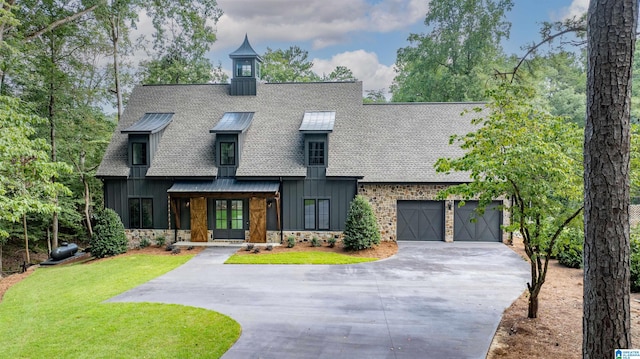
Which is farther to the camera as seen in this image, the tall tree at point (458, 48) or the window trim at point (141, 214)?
the tall tree at point (458, 48)

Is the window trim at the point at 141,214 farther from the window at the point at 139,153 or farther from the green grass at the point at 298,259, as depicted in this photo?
the green grass at the point at 298,259

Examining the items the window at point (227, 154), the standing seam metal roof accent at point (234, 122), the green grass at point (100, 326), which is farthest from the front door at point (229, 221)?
the green grass at point (100, 326)

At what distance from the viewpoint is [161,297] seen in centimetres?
970

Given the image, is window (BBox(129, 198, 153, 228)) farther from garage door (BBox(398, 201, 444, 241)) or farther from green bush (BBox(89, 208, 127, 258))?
garage door (BBox(398, 201, 444, 241))

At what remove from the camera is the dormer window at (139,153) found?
1698 centimetres

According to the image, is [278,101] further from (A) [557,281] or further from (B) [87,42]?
(A) [557,281]

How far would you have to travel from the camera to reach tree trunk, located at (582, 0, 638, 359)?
14.0ft

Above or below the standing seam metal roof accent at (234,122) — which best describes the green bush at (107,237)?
below

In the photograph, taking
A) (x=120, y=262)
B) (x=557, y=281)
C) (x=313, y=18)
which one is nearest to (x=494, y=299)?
(x=557, y=281)

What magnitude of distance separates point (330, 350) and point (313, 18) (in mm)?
19452

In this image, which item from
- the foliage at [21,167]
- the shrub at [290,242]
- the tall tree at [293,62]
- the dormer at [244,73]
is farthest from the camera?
the tall tree at [293,62]

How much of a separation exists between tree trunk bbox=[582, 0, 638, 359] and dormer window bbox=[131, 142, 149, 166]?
54.5 feet

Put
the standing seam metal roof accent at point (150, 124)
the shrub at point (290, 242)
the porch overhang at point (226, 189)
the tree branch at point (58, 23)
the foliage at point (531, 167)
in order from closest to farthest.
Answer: the foliage at point (531, 167), the tree branch at point (58, 23), the porch overhang at point (226, 189), the shrub at point (290, 242), the standing seam metal roof accent at point (150, 124)

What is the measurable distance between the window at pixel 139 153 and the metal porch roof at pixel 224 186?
1962 millimetres
